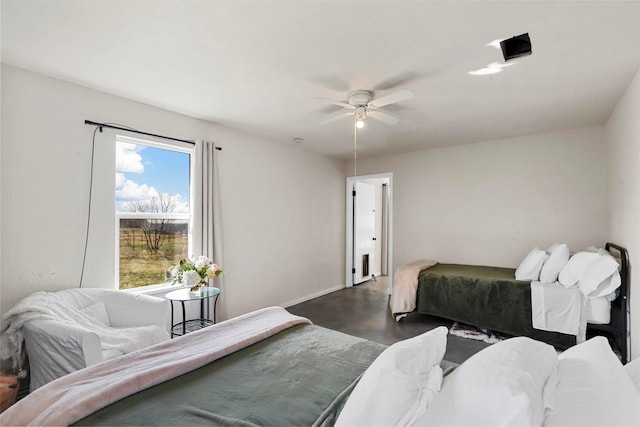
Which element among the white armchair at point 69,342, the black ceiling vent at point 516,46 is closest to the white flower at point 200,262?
the white armchair at point 69,342

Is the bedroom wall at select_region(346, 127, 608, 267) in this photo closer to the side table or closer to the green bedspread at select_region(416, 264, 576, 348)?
the green bedspread at select_region(416, 264, 576, 348)

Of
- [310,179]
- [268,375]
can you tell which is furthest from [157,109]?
[268,375]

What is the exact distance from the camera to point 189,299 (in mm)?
2855

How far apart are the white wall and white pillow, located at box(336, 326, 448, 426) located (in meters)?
2.50

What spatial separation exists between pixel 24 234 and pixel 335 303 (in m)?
3.81

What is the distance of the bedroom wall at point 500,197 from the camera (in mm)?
3914

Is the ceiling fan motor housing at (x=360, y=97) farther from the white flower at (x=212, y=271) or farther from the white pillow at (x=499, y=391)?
the white pillow at (x=499, y=391)

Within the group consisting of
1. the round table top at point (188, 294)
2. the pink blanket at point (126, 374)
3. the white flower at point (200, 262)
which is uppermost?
the white flower at point (200, 262)

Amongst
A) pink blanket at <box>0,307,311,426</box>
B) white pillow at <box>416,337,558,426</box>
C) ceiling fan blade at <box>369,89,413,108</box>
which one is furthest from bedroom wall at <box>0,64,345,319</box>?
white pillow at <box>416,337,558,426</box>

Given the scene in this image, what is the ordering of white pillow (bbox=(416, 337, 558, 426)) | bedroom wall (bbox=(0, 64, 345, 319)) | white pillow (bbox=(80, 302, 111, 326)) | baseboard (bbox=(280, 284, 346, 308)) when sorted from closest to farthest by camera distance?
white pillow (bbox=(416, 337, 558, 426)), bedroom wall (bbox=(0, 64, 345, 319)), white pillow (bbox=(80, 302, 111, 326)), baseboard (bbox=(280, 284, 346, 308))

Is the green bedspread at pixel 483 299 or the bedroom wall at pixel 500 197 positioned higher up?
the bedroom wall at pixel 500 197

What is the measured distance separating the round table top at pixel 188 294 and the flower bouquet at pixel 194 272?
78mm

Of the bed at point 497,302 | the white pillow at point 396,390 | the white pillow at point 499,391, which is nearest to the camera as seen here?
the white pillow at point 499,391

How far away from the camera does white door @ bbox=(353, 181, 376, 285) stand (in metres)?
6.11
